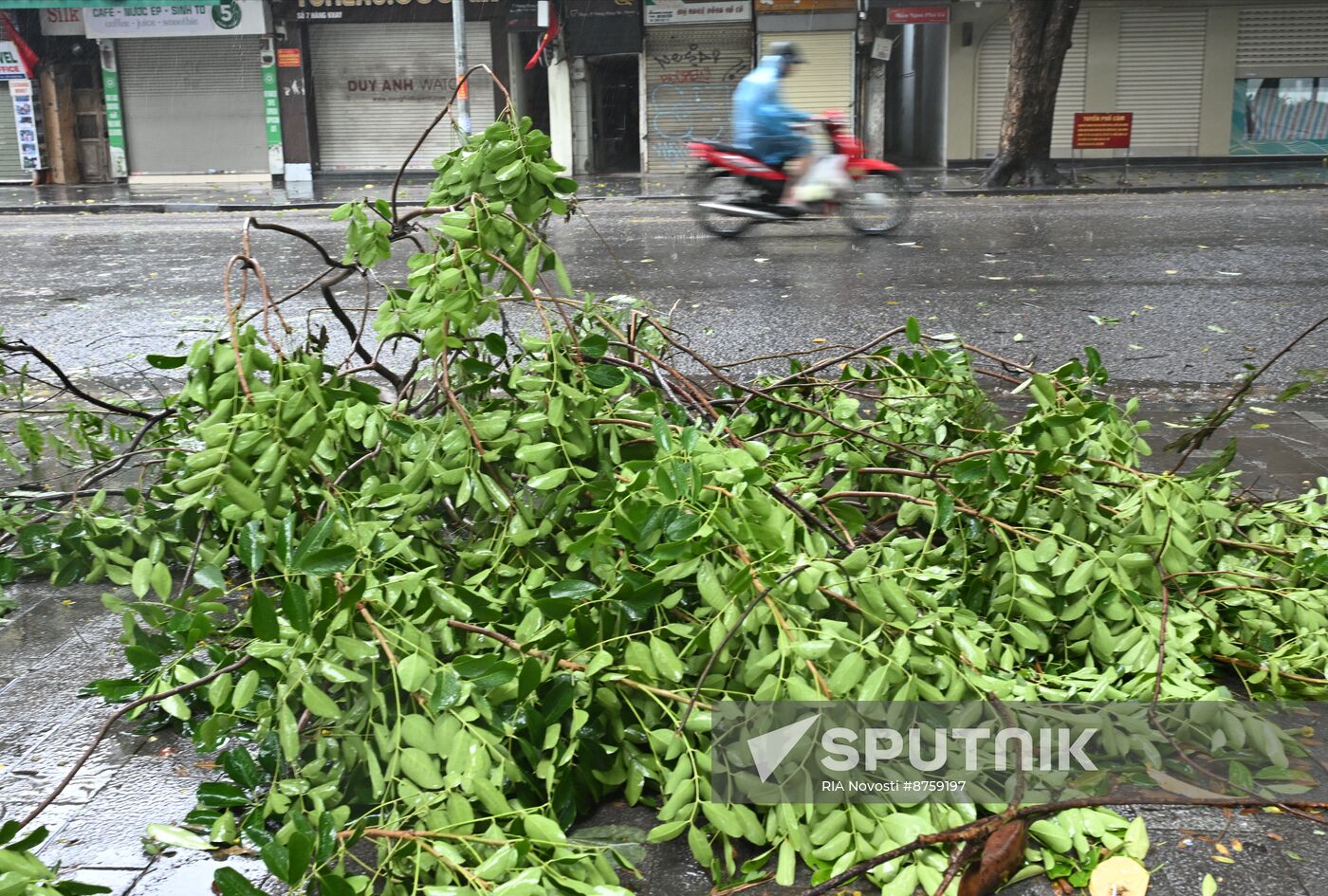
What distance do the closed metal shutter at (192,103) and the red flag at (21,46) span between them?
1556mm

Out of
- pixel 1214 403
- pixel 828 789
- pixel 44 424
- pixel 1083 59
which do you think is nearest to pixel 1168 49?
pixel 1083 59

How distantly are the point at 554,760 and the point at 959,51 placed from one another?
22.4 m

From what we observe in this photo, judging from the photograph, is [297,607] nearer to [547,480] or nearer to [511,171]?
[547,480]

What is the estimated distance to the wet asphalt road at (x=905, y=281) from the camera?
7770 millimetres

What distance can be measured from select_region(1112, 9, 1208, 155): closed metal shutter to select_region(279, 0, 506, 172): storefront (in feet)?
38.8

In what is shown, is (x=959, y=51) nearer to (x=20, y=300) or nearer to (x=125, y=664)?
(x=20, y=300)

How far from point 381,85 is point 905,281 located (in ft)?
57.5

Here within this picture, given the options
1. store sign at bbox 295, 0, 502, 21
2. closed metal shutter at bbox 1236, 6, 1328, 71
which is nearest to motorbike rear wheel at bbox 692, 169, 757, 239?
store sign at bbox 295, 0, 502, 21

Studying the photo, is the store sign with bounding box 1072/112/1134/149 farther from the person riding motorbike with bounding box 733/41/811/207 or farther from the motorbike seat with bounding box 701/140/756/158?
the motorbike seat with bounding box 701/140/756/158

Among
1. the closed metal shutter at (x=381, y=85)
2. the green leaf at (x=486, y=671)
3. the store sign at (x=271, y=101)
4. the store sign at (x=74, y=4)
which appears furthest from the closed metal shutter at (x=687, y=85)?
the green leaf at (x=486, y=671)

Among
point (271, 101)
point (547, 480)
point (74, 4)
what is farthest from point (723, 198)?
point (74, 4)

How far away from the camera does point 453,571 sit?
307cm

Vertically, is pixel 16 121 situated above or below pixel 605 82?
below

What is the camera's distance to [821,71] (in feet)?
76.5
